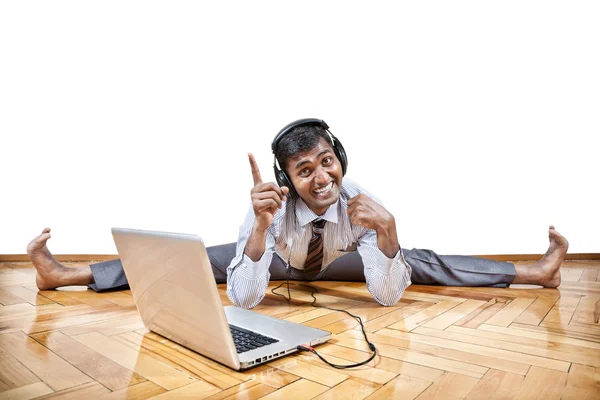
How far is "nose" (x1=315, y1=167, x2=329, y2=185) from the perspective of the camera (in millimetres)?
1374

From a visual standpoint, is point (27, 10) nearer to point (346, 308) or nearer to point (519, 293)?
point (346, 308)

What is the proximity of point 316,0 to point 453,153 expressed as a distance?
1.18 meters

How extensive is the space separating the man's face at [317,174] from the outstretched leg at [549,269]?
0.93 m

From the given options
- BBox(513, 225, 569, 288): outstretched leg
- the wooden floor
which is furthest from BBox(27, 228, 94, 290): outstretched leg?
BBox(513, 225, 569, 288): outstretched leg

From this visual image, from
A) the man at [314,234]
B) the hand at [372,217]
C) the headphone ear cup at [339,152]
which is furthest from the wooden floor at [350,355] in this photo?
the headphone ear cup at [339,152]

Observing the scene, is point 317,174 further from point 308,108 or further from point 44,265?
point 308,108

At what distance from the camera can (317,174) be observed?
1374 mm

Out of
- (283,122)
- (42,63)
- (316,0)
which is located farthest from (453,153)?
(42,63)

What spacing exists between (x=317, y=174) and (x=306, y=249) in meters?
0.35

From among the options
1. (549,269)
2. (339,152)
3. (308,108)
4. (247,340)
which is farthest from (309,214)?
(308,108)

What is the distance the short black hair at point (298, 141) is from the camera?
138 centimetres

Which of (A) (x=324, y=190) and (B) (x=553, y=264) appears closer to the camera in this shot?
(A) (x=324, y=190)

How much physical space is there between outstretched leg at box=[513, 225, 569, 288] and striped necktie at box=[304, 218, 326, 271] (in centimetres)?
81

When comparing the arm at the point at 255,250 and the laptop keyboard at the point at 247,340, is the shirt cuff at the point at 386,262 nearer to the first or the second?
the arm at the point at 255,250
